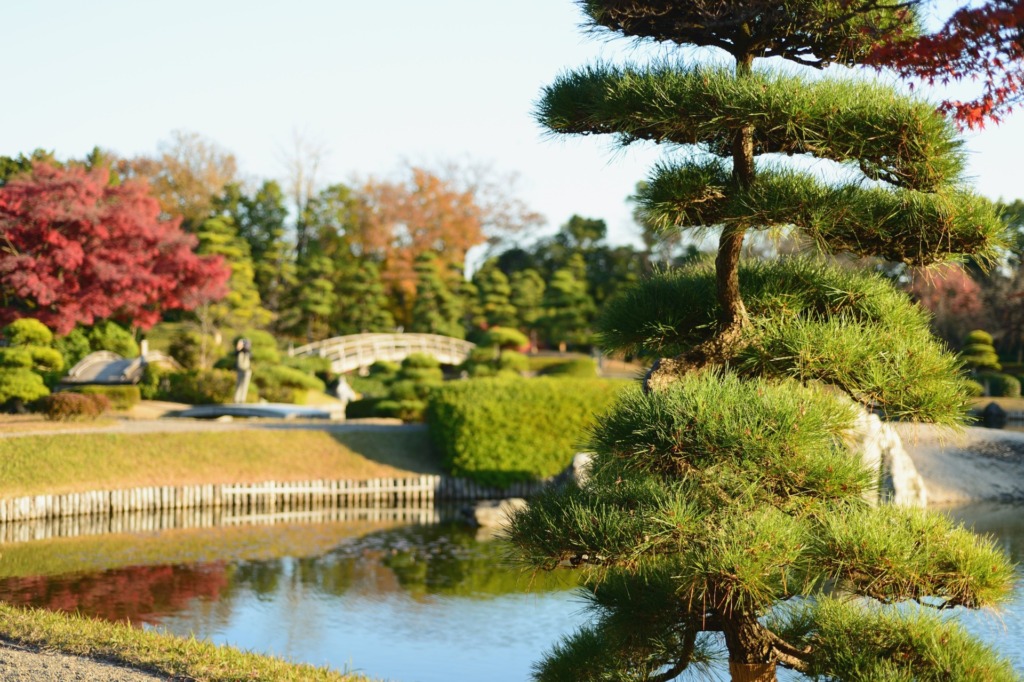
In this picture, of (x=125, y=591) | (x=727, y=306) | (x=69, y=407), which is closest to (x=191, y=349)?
(x=69, y=407)

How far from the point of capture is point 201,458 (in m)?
17.1

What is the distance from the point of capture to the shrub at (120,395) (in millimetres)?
21953

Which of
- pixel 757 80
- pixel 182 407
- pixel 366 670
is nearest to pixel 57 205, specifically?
pixel 182 407

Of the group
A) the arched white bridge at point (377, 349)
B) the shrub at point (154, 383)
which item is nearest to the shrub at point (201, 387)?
the shrub at point (154, 383)

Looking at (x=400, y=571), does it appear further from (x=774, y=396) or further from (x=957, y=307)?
(x=957, y=307)

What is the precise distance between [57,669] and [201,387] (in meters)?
19.7

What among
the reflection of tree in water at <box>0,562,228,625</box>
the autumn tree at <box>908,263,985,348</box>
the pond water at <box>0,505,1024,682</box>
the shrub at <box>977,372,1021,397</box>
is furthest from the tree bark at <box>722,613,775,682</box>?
the autumn tree at <box>908,263,985,348</box>

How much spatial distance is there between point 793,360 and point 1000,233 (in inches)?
45.2

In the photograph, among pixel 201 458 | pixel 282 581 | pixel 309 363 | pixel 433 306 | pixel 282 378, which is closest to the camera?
pixel 282 581

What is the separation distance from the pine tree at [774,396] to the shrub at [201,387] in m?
20.6

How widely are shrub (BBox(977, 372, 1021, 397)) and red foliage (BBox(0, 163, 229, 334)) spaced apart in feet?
76.7

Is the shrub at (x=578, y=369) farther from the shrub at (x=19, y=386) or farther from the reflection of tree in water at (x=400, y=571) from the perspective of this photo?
the reflection of tree in water at (x=400, y=571)

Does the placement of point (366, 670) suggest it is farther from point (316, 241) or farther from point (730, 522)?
point (316, 241)

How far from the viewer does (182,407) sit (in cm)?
2397
